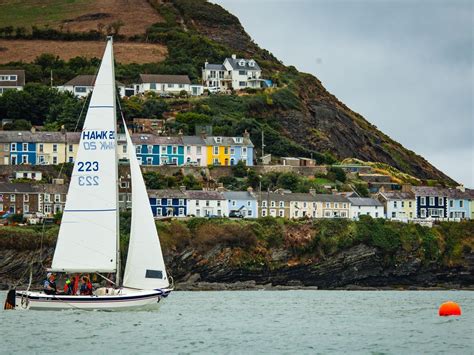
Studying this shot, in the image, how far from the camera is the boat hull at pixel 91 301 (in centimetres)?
5416

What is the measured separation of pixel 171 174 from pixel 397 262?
76.6 feet

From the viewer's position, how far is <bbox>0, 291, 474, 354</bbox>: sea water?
45.9 meters

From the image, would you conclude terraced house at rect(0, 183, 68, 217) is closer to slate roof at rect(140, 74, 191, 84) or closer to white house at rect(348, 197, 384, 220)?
white house at rect(348, 197, 384, 220)

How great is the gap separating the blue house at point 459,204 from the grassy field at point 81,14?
5574 centimetres

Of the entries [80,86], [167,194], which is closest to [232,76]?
[80,86]

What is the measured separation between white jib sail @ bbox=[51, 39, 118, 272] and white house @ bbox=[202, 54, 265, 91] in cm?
9607

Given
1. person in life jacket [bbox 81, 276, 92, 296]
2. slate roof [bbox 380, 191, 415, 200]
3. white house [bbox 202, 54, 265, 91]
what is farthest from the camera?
white house [bbox 202, 54, 265, 91]

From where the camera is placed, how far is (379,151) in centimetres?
15062

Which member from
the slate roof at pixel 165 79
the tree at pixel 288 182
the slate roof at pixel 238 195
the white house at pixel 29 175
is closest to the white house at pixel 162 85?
the slate roof at pixel 165 79

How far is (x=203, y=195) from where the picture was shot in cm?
11381

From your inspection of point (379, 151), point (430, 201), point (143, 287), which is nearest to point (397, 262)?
point (430, 201)

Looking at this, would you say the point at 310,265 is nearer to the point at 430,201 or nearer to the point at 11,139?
the point at 430,201

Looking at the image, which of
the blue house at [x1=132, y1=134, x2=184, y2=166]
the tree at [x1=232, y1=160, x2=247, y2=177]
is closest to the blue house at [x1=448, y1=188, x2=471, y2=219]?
the tree at [x1=232, y1=160, x2=247, y2=177]

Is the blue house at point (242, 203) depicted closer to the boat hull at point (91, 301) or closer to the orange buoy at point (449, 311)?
the orange buoy at point (449, 311)
